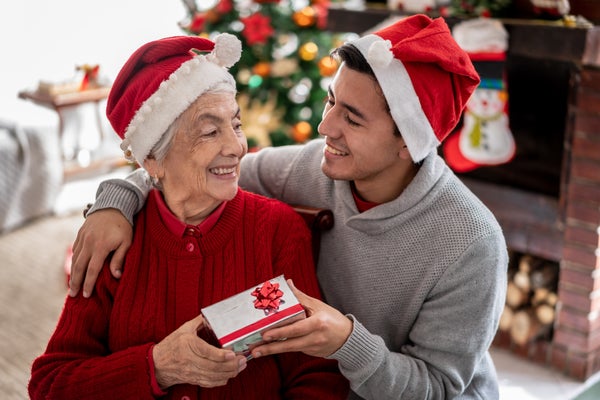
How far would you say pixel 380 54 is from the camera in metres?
1.53

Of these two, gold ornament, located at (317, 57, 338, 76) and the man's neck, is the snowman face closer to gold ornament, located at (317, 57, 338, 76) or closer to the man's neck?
gold ornament, located at (317, 57, 338, 76)

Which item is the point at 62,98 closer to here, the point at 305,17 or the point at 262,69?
the point at 262,69

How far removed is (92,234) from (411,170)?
0.79m

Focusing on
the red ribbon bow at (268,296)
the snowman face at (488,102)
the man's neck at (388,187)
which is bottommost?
the snowman face at (488,102)

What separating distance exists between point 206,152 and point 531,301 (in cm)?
202

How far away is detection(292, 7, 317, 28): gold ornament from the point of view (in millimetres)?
3658

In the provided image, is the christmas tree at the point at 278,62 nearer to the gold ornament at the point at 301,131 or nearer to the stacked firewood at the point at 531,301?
the gold ornament at the point at 301,131

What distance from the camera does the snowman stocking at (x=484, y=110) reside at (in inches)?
101

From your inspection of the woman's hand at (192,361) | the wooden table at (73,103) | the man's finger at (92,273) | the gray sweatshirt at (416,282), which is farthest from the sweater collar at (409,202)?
the wooden table at (73,103)

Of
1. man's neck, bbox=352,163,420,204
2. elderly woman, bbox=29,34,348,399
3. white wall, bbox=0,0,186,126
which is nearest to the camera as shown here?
elderly woman, bbox=29,34,348,399

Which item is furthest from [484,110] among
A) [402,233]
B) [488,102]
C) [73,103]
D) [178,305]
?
[73,103]

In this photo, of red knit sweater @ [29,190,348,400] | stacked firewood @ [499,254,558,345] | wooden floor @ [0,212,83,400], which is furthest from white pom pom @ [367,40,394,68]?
wooden floor @ [0,212,83,400]

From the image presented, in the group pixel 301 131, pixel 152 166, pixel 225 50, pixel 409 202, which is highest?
pixel 225 50

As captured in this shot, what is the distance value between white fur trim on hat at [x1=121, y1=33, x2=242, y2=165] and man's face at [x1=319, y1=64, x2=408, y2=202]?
0.27 meters
